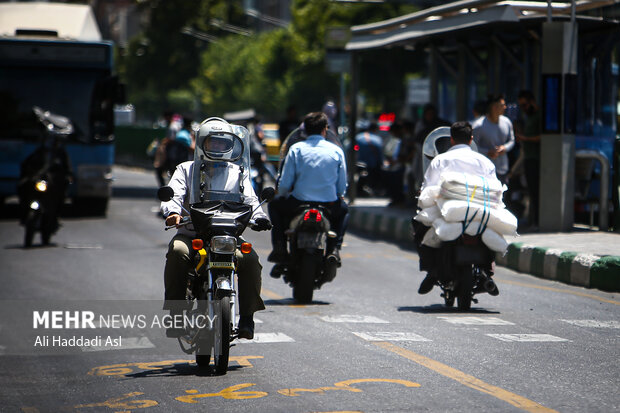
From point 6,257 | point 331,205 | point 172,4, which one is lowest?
point 6,257

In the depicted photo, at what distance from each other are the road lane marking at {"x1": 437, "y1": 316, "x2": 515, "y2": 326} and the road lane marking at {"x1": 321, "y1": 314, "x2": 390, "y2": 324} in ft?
1.81

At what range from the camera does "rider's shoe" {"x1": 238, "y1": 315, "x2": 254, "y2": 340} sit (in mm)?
7559

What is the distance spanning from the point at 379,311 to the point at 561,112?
6.82m

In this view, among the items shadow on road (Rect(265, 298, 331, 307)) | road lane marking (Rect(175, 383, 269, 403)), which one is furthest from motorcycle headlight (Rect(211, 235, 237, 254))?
shadow on road (Rect(265, 298, 331, 307))

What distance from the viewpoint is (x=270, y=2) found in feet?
302

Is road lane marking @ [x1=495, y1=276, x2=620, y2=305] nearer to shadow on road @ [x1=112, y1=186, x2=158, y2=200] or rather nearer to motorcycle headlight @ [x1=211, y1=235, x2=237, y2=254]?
motorcycle headlight @ [x1=211, y1=235, x2=237, y2=254]

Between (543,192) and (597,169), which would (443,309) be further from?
(597,169)

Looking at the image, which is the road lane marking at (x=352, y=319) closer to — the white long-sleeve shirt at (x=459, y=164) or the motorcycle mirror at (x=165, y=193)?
the white long-sleeve shirt at (x=459, y=164)

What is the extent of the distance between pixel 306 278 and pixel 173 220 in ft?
12.2

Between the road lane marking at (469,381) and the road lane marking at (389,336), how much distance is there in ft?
0.78

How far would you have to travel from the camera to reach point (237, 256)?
759cm

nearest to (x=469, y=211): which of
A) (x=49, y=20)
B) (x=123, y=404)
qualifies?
(x=123, y=404)

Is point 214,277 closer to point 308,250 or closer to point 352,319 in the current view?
point 352,319

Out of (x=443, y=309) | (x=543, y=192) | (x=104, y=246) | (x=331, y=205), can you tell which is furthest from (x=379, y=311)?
(x=104, y=246)
